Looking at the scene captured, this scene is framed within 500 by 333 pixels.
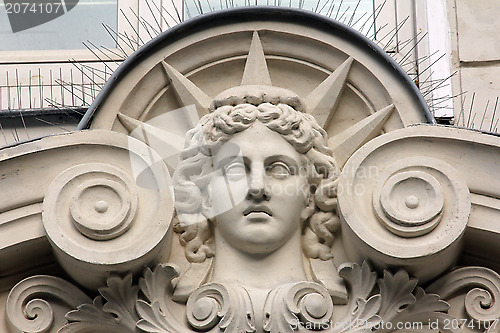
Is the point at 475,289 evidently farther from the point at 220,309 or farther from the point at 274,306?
the point at 220,309

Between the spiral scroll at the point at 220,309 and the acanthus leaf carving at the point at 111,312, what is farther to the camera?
the acanthus leaf carving at the point at 111,312

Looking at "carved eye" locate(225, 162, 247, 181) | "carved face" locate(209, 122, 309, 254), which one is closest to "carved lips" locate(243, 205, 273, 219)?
"carved face" locate(209, 122, 309, 254)

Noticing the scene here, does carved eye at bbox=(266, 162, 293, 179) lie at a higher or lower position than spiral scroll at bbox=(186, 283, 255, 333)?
higher

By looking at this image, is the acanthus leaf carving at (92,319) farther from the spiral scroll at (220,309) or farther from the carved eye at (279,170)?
the carved eye at (279,170)

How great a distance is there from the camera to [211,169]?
5.75 metres

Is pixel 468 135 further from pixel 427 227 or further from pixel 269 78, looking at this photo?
pixel 269 78

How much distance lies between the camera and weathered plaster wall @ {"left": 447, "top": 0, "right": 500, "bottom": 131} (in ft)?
21.6

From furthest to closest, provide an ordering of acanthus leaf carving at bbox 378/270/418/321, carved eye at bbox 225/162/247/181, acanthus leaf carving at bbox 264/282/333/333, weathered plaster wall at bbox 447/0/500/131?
weathered plaster wall at bbox 447/0/500/131, carved eye at bbox 225/162/247/181, acanthus leaf carving at bbox 378/270/418/321, acanthus leaf carving at bbox 264/282/333/333

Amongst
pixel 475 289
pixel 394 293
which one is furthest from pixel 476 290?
pixel 394 293

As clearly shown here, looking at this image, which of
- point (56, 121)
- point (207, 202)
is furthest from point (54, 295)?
point (56, 121)

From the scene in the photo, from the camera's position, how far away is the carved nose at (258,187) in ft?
18.1

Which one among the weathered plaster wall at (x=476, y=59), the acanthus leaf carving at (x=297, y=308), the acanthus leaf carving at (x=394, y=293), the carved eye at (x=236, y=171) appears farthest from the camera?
the weathered plaster wall at (x=476, y=59)

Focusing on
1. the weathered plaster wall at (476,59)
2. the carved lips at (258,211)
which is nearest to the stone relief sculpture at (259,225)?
the carved lips at (258,211)

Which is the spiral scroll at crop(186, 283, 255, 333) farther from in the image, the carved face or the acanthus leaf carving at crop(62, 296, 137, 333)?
the acanthus leaf carving at crop(62, 296, 137, 333)
